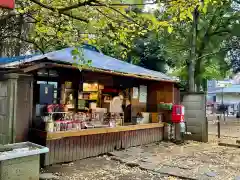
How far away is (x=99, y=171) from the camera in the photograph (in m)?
5.03

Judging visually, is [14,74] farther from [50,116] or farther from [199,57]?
[199,57]

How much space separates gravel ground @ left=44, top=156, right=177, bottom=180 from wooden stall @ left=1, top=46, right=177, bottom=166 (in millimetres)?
335

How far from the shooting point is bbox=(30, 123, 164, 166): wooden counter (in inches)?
211

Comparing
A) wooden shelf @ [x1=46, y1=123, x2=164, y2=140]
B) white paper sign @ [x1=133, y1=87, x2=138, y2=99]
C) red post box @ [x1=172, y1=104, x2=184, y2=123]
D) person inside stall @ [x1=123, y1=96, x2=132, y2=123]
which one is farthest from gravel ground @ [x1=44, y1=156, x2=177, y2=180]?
white paper sign @ [x1=133, y1=87, x2=138, y2=99]

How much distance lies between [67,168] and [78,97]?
2.74 meters

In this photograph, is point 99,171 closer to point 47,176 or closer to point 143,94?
point 47,176

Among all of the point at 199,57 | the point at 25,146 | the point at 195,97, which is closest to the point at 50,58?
the point at 25,146

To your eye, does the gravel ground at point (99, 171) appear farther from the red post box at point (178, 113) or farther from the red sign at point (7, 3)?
the red sign at point (7, 3)

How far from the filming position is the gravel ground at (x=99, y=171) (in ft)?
15.3

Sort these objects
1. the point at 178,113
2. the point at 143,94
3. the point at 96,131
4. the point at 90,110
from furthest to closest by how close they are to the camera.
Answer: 1. the point at 143,94
2. the point at 178,113
3. the point at 90,110
4. the point at 96,131

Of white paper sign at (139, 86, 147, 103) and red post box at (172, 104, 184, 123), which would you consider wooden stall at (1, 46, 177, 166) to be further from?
red post box at (172, 104, 184, 123)

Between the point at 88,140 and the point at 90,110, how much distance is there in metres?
1.52

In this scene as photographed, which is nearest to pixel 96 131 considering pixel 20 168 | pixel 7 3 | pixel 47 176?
pixel 47 176

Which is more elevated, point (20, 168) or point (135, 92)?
point (135, 92)
